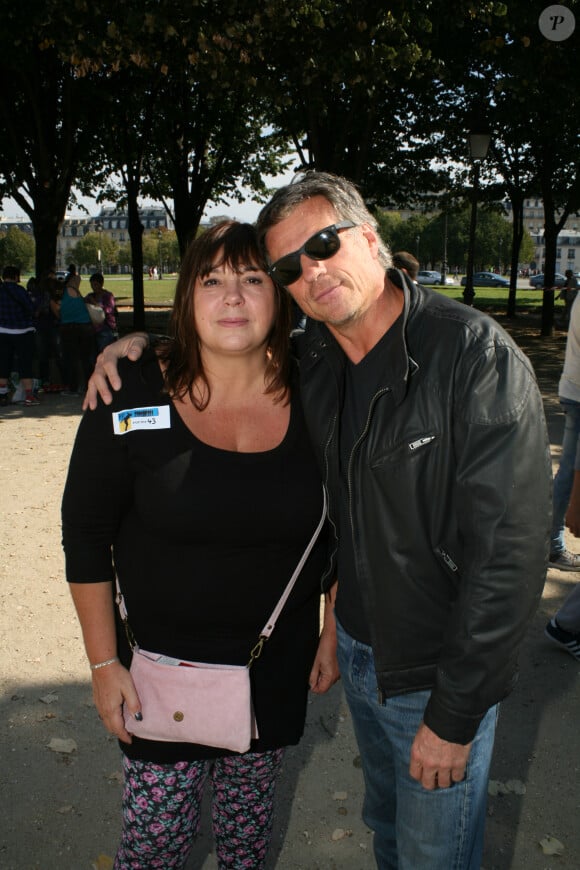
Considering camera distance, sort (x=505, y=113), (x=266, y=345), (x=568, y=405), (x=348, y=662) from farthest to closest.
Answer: (x=505, y=113) < (x=568, y=405) < (x=266, y=345) < (x=348, y=662)

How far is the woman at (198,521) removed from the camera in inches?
81.4

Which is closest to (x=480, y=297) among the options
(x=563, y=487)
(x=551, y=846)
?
(x=563, y=487)

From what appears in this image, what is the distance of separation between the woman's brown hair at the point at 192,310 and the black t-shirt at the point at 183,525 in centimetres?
6

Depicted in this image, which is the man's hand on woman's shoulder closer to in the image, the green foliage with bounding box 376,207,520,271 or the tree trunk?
the tree trunk

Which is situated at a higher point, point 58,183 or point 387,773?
point 58,183

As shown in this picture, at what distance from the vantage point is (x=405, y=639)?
185 centimetres

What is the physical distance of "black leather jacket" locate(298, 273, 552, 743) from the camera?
161 cm

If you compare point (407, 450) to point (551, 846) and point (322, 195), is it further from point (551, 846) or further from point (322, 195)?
point (551, 846)

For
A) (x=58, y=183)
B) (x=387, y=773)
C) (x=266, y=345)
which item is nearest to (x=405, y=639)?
(x=387, y=773)

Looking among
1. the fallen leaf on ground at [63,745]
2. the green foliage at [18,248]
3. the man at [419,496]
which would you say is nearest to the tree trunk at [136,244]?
the fallen leaf on ground at [63,745]

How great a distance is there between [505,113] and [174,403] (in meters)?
15.1

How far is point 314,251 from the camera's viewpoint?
1.91 m

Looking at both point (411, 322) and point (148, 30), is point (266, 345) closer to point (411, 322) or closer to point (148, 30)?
point (411, 322)

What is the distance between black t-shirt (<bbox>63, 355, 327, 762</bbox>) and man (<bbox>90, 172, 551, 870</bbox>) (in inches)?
6.0
